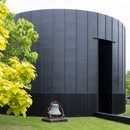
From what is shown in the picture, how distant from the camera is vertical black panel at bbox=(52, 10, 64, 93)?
1848cm

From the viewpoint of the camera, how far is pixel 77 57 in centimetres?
1881

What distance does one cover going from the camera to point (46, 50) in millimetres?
18922

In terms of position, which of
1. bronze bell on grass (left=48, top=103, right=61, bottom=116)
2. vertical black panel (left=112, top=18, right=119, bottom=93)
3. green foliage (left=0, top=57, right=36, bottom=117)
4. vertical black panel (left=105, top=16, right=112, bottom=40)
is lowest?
bronze bell on grass (left=48, top=103, right=61, bottom=116)

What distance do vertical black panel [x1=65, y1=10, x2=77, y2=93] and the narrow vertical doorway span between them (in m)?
2.69

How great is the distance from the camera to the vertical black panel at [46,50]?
18656 mm

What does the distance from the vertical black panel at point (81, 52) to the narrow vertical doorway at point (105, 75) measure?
2.03 metres

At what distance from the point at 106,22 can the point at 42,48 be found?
4875 millimetres

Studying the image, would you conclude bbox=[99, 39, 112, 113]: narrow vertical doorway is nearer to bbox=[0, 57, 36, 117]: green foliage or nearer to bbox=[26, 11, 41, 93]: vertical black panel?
bbox=[26, 11, 41, 93]: vertical black panel

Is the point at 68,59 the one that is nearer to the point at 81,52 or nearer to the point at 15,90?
the point at 81,52

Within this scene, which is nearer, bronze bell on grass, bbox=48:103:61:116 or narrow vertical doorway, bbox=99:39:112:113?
bronze bell on grass, bbox=48:103:61:116

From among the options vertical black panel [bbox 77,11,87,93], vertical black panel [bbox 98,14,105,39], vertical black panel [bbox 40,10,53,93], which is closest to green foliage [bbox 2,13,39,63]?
vertical black panel [bbox 40,10,53,93]

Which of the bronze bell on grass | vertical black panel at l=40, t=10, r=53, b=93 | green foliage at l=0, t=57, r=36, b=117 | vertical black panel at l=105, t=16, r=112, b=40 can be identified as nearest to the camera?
green foliage at l=0, t=57, r=36, b=117

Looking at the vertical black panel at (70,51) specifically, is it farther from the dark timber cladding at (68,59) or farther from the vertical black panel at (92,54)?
the vertical black panel at (92,54)

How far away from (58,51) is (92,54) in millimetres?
2346
